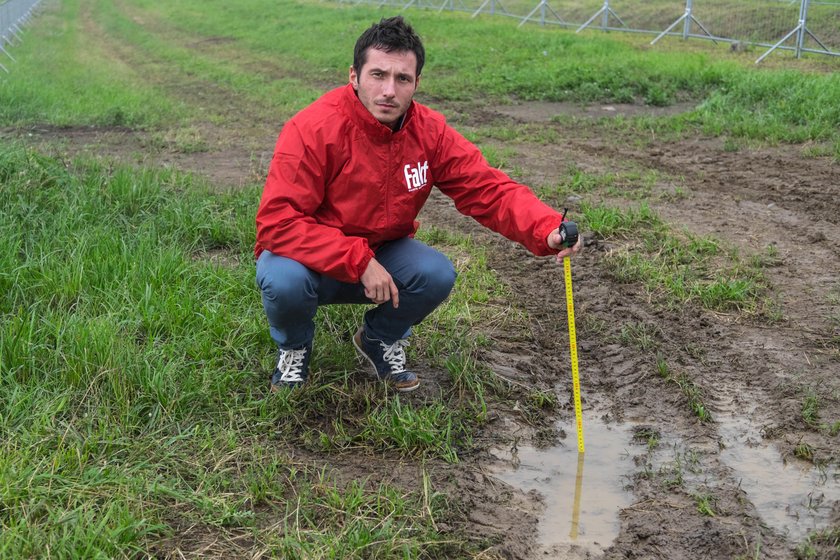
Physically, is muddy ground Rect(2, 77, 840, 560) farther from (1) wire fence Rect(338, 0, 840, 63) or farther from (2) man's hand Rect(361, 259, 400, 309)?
(1) wire fence Rect(338, 0, 840, 63)

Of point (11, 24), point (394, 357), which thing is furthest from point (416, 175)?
point (11, 24)

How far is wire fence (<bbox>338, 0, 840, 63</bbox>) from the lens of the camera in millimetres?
14922

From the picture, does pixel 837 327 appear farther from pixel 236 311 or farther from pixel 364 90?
pixel 236 311

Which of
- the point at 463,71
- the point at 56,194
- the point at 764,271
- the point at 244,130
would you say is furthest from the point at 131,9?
the point at 764,271

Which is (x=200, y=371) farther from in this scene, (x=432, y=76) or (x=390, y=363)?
(x=432, y=76)

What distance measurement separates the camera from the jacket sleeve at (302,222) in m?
3.77

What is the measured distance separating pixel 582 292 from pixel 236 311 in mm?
2051

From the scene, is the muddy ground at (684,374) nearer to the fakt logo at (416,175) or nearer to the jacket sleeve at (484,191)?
the jacket sleeve at (484,191)

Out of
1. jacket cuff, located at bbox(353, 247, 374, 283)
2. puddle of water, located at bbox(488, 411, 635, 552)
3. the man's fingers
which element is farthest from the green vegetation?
jacket cuff, located at bbox(353, 247, 374, 283)

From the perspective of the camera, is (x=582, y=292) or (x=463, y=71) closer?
(x=582, y=292)

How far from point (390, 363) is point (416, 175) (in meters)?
0.92

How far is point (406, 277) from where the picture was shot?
4152 mm

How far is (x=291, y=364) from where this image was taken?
13.8ft

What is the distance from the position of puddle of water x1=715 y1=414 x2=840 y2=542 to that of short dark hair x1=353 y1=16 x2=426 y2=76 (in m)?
2.12
